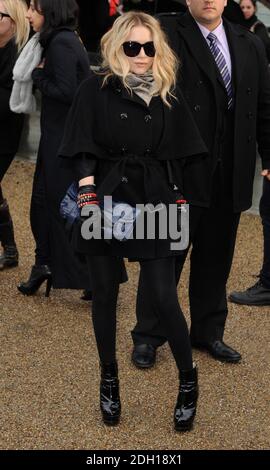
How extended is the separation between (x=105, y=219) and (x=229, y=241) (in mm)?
1165

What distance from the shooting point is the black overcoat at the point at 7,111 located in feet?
19.4

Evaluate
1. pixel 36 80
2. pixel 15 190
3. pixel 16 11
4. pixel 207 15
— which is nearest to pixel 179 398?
pixel 207 15

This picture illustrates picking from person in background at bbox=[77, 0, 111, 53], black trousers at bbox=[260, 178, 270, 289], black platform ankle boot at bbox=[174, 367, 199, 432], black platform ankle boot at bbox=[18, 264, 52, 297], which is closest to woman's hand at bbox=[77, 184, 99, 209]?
black platform ankle boot at bbox=[174, 367, 199, 432]

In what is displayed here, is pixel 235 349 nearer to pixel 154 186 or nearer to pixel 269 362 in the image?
pixel 269 362

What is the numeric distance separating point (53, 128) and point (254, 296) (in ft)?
5.49

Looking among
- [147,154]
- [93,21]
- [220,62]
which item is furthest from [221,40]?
[93,21]

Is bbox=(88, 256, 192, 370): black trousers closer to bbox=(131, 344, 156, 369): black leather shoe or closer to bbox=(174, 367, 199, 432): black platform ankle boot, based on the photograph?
bbox=(174, 367, 199, 432): black platform ankle boot

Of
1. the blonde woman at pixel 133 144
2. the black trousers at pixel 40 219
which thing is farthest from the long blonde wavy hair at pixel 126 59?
the black trousers at pixel 40 219

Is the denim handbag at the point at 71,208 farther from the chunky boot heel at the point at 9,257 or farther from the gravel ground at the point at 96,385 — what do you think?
the chunky boot heel at the point at 9,257

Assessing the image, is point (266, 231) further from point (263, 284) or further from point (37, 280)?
point (37, 280)

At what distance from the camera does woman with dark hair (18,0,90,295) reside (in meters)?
5.35

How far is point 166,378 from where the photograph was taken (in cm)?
479

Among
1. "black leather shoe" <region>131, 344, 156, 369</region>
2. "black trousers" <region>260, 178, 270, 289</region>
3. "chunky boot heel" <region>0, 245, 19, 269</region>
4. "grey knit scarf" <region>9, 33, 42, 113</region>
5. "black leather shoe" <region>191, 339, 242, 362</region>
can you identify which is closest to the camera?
"black leather shoe" <region>131, 344, 156, 369</region>

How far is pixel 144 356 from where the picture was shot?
4.93 metres
